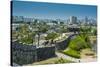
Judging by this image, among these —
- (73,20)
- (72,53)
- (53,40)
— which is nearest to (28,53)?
(53,40)

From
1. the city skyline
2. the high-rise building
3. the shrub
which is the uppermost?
the city skyline

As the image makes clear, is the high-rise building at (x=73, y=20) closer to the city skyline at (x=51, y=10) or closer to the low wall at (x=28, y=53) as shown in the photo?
the city skyline at (x=51, y=10)

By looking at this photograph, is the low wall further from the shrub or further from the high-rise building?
the high-rise building

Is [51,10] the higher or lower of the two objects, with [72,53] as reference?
higher

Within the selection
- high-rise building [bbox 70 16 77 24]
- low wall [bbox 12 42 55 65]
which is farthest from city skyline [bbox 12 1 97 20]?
low wall [bbox 12 42 55 65]

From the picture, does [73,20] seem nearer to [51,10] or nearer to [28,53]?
[51,10]

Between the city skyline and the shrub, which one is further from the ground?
the city skyline
